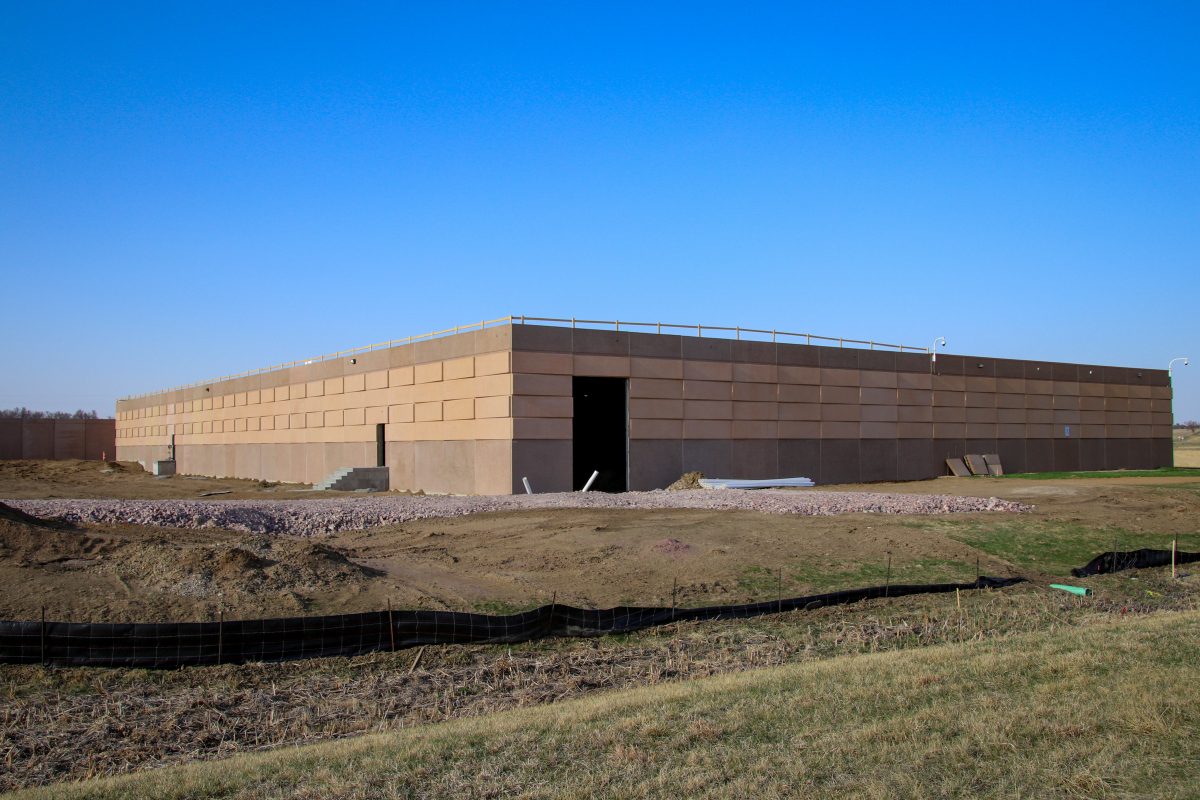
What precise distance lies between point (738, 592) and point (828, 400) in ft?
92.7

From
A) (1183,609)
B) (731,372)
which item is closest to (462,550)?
(1183,609)

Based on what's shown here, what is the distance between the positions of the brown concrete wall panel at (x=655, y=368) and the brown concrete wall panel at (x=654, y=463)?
2.54 metres

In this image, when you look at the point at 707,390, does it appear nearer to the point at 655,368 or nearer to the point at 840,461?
the point at 655,368

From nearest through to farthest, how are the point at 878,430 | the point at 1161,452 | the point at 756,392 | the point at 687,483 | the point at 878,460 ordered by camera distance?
the point at 687,483 → the point at 756,392 → the point at 878,460 → the point at 878,430 → the point at 1161,452

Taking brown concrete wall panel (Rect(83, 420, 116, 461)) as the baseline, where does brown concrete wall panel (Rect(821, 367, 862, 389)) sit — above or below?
above

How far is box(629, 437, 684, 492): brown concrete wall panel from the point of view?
37.0 metres

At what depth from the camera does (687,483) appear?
3638 centimetres

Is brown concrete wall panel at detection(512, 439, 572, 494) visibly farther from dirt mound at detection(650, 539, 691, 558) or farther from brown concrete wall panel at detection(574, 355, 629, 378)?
dirt mound at detection(650, 539, 691, 558)

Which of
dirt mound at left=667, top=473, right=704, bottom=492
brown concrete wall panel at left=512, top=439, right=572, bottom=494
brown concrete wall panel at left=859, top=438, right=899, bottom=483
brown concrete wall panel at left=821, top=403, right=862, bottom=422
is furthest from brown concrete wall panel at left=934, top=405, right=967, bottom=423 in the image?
brown concrete wall panel at left=512, top=439, right=572, bottom=494

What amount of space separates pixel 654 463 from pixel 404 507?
1325cm

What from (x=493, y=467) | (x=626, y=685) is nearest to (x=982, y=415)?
(x=493, y=467)

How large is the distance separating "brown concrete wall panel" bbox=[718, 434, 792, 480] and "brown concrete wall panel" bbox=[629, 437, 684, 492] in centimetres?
299

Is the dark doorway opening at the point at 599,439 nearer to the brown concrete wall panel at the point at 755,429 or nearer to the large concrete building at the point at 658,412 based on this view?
the large concrete building at the point at 658,412

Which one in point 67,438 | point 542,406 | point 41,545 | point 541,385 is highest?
point 541,385
